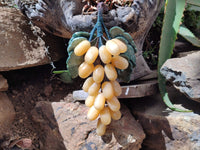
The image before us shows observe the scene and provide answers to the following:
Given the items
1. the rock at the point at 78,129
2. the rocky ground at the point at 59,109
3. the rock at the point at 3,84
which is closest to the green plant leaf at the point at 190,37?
the rocky ground at the point at 59,109

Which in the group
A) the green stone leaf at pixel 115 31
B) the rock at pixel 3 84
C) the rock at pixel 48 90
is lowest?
the rock at pixel 48 90

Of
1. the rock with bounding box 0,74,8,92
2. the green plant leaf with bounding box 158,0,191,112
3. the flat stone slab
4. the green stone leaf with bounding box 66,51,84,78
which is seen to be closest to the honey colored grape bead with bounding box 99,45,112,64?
the green stone leaf with bounding box 66,51,84,78

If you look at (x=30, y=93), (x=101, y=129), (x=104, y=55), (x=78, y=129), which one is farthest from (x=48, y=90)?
(x=104, y=55)

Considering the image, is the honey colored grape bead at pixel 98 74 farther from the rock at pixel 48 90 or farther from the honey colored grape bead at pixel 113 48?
the rock at pixel 48 90

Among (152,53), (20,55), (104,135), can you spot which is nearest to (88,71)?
(104,135)

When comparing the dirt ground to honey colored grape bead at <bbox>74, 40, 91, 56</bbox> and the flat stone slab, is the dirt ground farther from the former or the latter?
honey colored grape bead at <bbox>74, 40, 91, 56</bbox>

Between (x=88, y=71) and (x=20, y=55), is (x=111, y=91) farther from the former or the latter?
(x=20, y=55)

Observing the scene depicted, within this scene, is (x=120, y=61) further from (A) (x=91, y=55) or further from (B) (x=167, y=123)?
(B) (x=167, y=123)
